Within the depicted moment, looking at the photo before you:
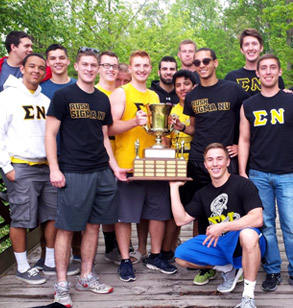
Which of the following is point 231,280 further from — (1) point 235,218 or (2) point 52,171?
(2) point 52,171

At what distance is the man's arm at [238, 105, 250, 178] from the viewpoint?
4.10 meters

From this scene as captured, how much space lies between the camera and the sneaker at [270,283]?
3.92 metres

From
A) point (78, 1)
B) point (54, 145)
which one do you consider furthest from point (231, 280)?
point (78, 1)

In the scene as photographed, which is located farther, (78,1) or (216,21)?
(216,21)

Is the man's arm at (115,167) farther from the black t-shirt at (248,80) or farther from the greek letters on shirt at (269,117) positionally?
the black t-shirt at (248,80)

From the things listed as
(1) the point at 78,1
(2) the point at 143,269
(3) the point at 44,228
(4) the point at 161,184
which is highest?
(1) the point at 78,1

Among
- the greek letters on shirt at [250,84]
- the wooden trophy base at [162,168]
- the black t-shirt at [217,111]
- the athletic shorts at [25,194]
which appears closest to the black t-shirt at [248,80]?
the greek letters on shirt at [250,84]

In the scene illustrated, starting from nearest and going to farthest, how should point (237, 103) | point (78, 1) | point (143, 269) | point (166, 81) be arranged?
1. point (237, 103)
2. point (143, 269)
3. point (166, 81)
4. point (78, 1)

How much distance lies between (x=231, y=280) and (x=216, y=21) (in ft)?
108

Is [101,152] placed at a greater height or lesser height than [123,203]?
greater

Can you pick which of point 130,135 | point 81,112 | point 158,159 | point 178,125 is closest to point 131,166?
point 130,135

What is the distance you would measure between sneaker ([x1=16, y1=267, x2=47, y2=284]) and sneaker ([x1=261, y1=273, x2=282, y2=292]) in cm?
208

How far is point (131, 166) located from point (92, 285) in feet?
3.96

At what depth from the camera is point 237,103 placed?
421 cm
